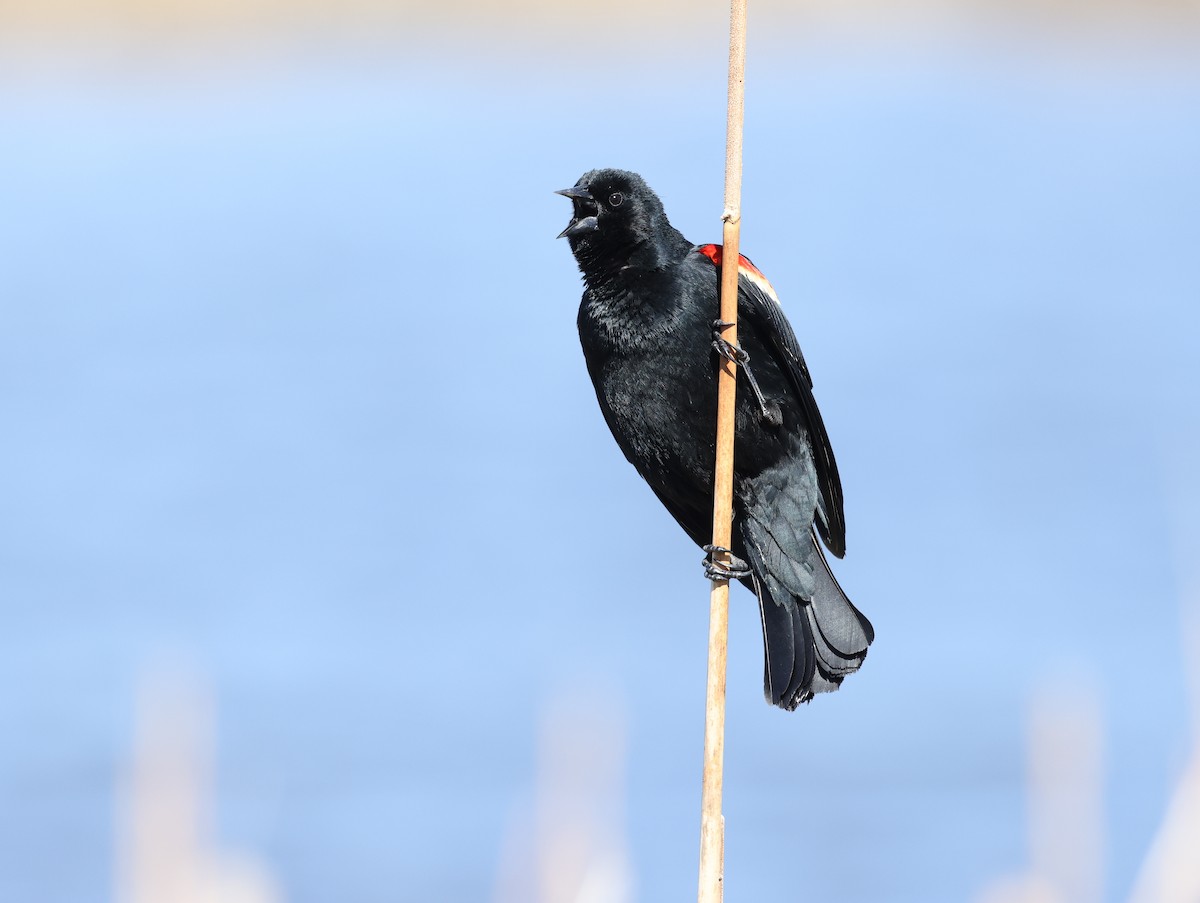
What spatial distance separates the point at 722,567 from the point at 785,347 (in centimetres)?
71

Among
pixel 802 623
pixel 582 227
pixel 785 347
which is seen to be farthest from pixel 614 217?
pixel 802 623

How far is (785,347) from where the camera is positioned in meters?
3.13

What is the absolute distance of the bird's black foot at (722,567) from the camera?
2.47 m

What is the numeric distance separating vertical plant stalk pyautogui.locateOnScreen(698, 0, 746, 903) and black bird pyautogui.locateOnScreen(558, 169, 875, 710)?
17.8 inches

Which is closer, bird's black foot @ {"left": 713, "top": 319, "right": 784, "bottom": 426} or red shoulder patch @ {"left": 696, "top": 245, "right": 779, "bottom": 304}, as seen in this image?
bird's black foot @ {"left": 713, "top": 319, "right": 784, "bottom": 426}

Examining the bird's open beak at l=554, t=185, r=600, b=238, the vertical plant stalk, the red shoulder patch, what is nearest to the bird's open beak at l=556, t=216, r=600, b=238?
the bird's open beak at l=554, t=185, r=600, b=238

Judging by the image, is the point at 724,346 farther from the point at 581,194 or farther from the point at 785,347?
the point at 581,194

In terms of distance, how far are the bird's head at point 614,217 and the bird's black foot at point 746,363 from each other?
24cm

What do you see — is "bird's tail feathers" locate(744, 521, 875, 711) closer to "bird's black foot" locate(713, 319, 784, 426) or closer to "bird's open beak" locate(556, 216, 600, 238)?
"bird's black foot" locate(713, 319, 784, 426)

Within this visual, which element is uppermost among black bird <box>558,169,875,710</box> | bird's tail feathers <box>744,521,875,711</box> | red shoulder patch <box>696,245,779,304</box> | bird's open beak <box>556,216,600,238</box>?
bird's open beak <box>556,216,600,238</box>

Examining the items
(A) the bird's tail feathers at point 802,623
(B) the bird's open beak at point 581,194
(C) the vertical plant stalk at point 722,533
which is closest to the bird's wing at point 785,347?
(A) the bird's tail feathers at point 802,623

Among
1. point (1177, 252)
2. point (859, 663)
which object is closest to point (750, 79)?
point (1177, 252)

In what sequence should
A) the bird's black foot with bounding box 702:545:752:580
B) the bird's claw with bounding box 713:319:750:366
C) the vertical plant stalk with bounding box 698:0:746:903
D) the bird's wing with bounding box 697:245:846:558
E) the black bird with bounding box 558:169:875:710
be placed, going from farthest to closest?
the bird's wing with bounding box 697:245:846:558 → the black bird with bounding box 558:169:875:710 → the bird's claw with bounding box 713:319:750:366 → the bird's black foot with bounding box 702:545:752:580 → the vertical plant stalk with bounding box 698:0:746:903

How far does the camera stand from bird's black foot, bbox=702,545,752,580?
2.47 m
